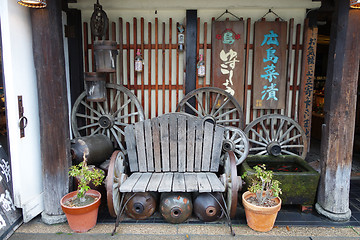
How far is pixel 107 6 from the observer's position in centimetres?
491

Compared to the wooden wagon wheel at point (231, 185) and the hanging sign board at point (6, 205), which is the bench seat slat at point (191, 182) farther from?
the hanging sign board at point (6, 205)

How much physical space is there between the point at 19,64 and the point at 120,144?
2.24 metres

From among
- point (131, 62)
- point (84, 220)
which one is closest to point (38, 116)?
point (84, 220)

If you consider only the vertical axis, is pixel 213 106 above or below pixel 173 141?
above

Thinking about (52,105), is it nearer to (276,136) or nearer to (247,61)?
(247,61)

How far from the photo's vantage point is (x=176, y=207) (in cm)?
359

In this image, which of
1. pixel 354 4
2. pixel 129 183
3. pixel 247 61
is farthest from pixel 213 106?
pixel 354 4

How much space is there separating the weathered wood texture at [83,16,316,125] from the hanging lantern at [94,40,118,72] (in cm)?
52

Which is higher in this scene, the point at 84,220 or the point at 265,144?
the point at 265,144

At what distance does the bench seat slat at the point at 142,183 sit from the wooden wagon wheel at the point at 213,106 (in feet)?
4.99

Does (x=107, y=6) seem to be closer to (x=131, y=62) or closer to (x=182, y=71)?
(x=131, y=62)

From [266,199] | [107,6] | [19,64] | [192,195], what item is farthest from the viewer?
[107,6]

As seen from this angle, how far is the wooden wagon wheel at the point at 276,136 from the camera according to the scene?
5.01 m

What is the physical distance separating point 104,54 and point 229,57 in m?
2.20
